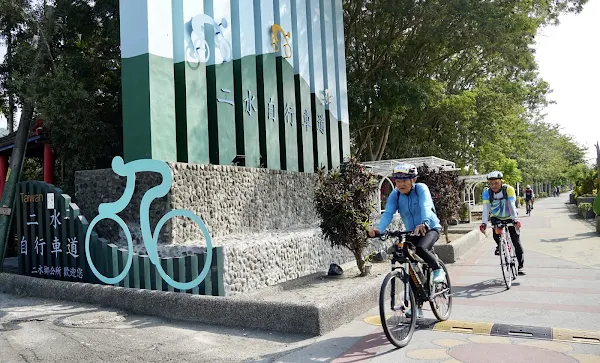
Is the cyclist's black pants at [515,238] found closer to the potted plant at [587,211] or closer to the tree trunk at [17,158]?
the tree trunk at [17,158]

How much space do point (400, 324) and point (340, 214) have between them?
3362 mm

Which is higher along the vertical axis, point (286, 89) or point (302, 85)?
point (302, 85)

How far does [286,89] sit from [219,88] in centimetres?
335

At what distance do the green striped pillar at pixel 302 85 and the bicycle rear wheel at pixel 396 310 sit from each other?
31.1 ft

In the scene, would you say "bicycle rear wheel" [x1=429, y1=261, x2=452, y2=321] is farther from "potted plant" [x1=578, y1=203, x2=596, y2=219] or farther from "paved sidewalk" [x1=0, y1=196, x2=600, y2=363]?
"potted plant" [x1=578, y1=203, x2=596, y2=219]

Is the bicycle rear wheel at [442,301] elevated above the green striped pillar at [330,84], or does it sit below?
below

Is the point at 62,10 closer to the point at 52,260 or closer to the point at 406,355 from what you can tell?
the point at 52,260

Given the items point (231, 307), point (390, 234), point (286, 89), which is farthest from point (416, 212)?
point (286, 89)

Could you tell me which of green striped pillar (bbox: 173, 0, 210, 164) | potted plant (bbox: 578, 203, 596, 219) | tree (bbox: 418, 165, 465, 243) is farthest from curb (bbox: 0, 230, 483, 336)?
potted plant (bbox: 578, 203, 596, 219)

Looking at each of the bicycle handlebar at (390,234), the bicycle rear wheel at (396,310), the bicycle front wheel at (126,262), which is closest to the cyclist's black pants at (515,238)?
the bicycle handlebar at (390,234)

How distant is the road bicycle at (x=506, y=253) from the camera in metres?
7.80

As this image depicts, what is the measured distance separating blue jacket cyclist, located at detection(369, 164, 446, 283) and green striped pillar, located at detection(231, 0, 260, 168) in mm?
6055

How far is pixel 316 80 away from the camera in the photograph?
15531 mm

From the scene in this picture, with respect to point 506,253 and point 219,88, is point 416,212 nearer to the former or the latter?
point 506,253
